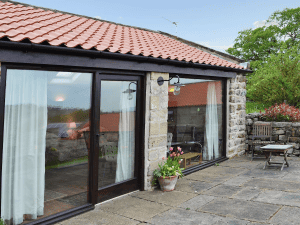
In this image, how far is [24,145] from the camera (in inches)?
143

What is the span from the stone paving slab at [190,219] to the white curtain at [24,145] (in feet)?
5.51

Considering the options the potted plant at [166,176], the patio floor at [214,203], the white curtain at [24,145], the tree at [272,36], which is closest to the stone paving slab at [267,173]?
the patio floor at [214,203]

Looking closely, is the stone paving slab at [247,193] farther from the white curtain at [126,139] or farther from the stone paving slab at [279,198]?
the white curtain at [126,139]

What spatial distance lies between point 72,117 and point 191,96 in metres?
3.62

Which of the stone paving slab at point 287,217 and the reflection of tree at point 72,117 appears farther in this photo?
the reflection of tree at point 72,117

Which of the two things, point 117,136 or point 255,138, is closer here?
point 117,136

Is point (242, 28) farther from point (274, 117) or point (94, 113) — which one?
point (94, 113)

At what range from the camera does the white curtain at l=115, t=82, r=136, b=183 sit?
16.6 ft

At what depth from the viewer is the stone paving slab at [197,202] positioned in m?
4.34

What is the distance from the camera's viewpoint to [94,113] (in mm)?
→ 4426

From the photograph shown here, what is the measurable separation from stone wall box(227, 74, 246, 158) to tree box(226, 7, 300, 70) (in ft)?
55.1

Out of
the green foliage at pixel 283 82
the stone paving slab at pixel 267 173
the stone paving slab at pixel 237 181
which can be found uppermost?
the green foliage at pixel 283 82

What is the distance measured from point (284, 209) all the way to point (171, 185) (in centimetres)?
196

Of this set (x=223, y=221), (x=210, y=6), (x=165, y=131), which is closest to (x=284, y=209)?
(x=223, y=221)
